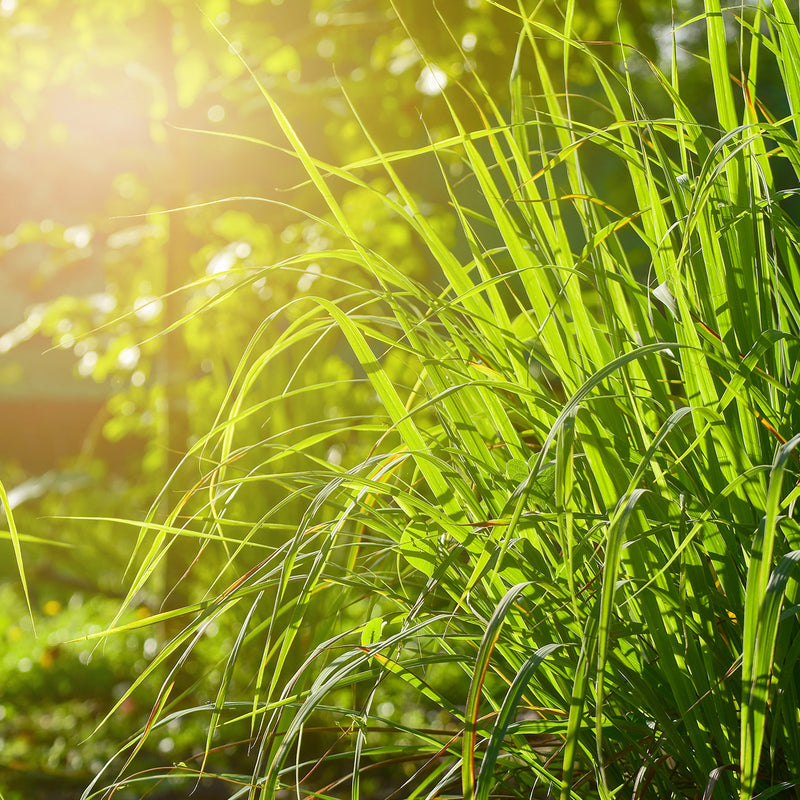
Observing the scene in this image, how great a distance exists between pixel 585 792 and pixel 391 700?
86.2 inches

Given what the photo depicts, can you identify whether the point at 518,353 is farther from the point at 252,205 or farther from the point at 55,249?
the point at 55,249

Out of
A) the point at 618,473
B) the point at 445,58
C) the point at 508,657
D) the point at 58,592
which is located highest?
the point at 445,58

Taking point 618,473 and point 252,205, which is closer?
point 618,473

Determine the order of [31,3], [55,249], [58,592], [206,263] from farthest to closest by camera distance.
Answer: [58,592]
[55,249]
[206,263]
[31,3]

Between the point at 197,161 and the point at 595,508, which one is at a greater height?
the point at 197,161

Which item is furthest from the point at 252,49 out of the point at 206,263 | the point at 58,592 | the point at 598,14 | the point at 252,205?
the point at 58,592

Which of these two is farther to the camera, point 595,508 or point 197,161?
point 197,161

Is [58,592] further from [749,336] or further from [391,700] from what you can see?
[749,336]

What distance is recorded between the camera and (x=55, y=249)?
3.15m

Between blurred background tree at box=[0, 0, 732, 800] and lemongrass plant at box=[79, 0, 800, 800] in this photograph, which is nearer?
lemongrass plant at box=[79, 0, 800, 800]

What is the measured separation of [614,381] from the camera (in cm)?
65

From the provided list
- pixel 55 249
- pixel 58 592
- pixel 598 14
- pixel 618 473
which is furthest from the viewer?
pixel 58 592

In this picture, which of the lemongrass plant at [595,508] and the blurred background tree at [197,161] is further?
the blurred background tree at [197,161]

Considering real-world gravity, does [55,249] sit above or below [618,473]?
above
